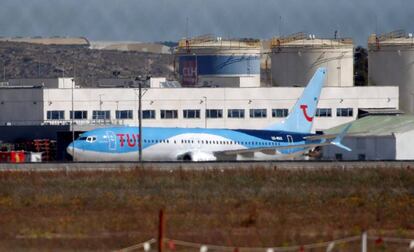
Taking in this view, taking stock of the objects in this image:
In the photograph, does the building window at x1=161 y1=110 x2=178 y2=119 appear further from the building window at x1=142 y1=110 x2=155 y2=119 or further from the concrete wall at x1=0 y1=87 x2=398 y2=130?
Result: the building window at x1=142 y1=110 x2=155 y2=119

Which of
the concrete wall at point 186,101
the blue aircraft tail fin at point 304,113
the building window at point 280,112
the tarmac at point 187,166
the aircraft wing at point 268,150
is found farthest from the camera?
the building window at point 280,112

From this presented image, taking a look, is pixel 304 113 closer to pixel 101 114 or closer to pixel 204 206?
pixel 101 114

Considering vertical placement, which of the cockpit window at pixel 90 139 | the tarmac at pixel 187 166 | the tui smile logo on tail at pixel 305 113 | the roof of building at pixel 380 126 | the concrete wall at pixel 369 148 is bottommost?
the tarmac at pixel 187 166

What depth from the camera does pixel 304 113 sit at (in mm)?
93062

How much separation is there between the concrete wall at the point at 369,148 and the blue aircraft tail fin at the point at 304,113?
3028 mm

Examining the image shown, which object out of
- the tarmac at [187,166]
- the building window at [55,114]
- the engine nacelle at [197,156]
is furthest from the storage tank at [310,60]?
the tarmac at [187,166]

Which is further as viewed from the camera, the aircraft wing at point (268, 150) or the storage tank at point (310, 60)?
the storage tank at point (310, 60)

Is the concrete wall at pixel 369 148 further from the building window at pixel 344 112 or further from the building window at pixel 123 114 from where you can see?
the building window at pixel 123 114

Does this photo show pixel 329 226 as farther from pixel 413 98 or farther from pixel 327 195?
pixel 413 98

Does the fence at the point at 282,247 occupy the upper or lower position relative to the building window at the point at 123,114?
lower

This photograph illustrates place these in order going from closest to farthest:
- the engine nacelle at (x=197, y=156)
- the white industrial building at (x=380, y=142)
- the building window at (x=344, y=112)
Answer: the engine nacelle at (x=197, y=156), the white industrial building at (x=380, y=142), the building window at (x=344, y=112)

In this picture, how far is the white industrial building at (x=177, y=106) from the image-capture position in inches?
4222

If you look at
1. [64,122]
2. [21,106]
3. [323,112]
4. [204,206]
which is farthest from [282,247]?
[323,112]

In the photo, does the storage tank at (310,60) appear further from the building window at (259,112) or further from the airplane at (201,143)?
the airplane at (201,143)
